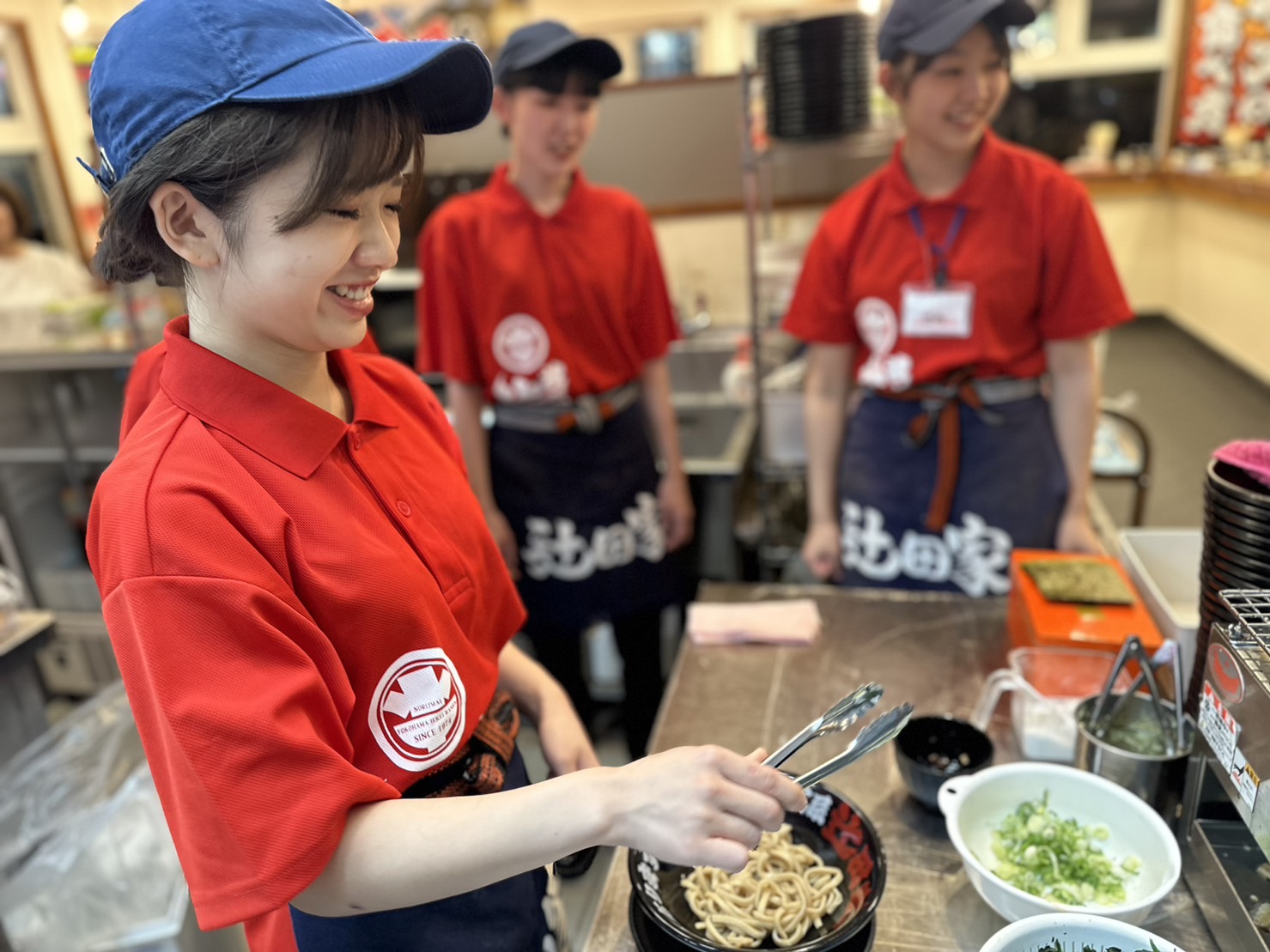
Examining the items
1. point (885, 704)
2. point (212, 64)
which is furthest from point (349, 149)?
point (885, 704)

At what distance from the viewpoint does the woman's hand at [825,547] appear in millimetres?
2027

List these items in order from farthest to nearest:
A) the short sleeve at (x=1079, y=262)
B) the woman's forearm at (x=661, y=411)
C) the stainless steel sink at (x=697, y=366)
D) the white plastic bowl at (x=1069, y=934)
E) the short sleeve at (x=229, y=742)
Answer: the stainless steel sink at (x=697, y=366) < the woman's forearm at (x=661, y=411) < the short sleeve at (x=1079, y=262) < the white plastic bowl at (x=1069, y=934) < the short sleeve at (x=229, y=742)

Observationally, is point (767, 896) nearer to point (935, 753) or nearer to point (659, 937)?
point (659, 937)

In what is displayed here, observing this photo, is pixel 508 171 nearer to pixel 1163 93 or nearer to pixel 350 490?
pixel 350 490

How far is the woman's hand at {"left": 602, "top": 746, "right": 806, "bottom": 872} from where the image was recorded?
0.69 m

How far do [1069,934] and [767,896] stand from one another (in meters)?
0.30

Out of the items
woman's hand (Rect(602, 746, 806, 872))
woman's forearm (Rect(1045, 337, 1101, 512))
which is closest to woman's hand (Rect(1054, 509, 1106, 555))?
woman's forearm (Rect(1045, 337, 1101, 512))

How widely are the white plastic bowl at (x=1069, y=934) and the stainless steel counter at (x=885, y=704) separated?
0.49 feet

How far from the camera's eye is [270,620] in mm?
690

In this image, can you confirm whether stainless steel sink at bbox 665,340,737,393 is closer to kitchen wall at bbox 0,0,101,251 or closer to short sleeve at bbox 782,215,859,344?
short sleeve at bbox 782,215,859,344

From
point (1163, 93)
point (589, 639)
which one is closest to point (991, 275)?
point (589, 639)

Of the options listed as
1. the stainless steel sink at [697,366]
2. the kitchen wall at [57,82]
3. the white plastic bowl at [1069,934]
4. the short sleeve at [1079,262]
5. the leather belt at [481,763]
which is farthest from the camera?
the kitchen wall at [57,82]

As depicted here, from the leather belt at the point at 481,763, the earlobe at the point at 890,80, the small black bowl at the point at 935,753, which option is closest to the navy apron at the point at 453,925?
the leather belt at the point at 481,763

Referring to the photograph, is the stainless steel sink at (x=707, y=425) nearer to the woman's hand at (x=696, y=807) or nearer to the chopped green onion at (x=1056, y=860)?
the chopped green onion at (x=1056, y=860)
